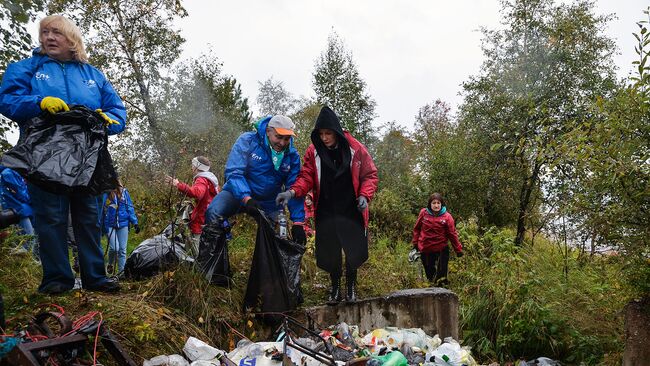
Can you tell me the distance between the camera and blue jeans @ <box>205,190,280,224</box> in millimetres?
4004

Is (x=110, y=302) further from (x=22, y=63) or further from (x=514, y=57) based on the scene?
(x=514, y=57)

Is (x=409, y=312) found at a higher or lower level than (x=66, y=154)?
lower

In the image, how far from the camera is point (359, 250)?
4207 millimetres

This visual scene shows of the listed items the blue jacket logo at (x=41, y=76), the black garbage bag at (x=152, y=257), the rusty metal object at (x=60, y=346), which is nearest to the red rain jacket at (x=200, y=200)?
the black garbage bag at (x=152, y=257)

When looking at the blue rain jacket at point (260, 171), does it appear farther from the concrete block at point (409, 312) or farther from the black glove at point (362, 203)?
the concrete block at point (409, 312)

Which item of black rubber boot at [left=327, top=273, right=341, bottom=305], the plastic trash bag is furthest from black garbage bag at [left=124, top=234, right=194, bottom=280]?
the plastic trash bag

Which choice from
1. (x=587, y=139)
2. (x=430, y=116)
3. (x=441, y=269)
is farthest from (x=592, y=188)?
(x=430, y=116)

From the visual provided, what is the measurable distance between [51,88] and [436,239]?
5281 millimetres

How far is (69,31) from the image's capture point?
3234mm

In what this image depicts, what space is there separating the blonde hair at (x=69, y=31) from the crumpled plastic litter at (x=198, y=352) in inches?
86.1

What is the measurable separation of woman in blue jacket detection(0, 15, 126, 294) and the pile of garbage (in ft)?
3.33

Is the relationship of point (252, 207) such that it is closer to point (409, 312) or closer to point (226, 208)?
point (226, 208)

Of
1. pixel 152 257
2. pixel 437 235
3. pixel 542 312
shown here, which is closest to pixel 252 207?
pixel 152 257

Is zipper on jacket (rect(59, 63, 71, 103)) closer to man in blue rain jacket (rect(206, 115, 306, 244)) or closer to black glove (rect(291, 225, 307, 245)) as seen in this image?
man in blue rain jacket (rect(206, 115, 306, 244))
